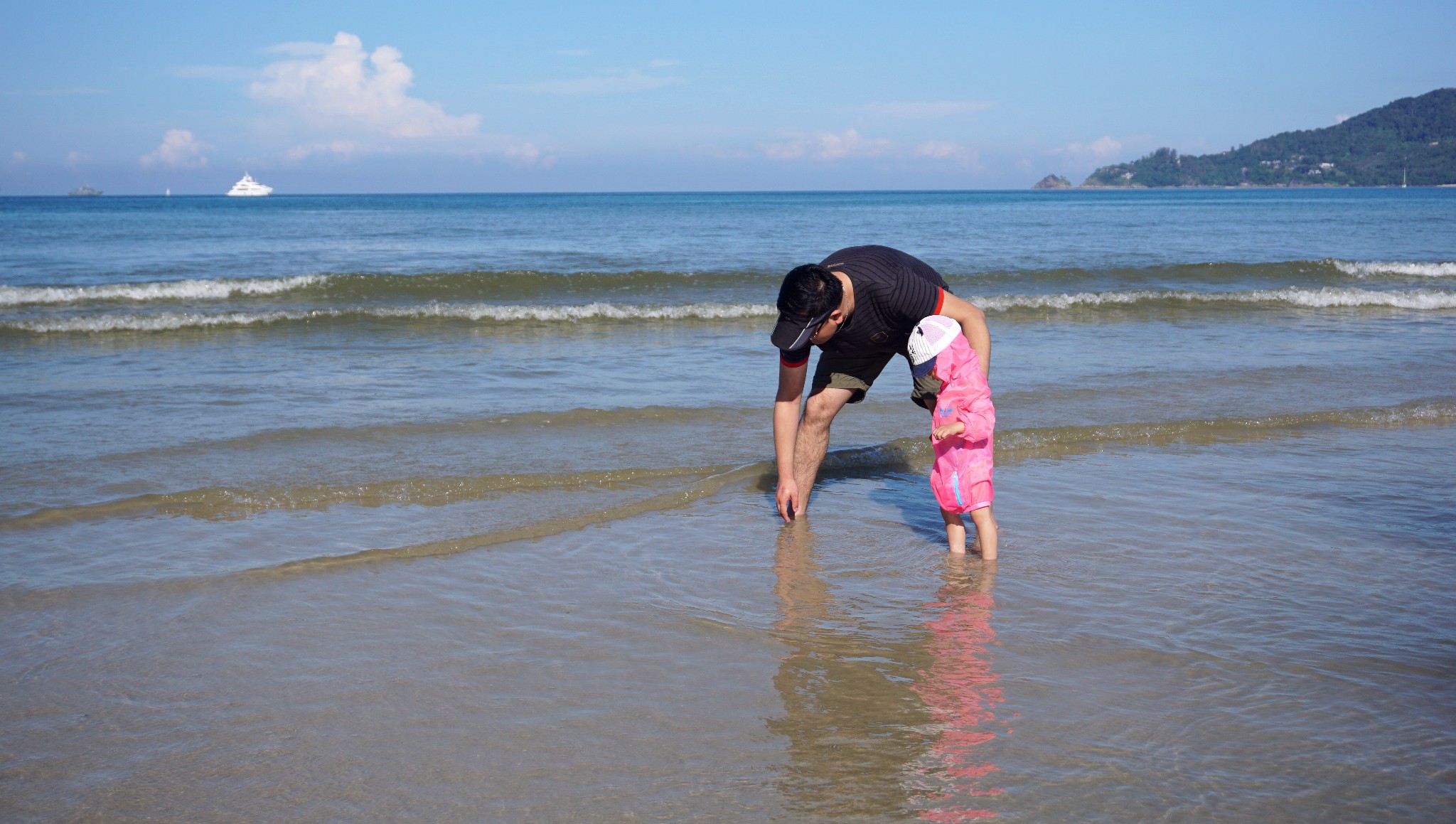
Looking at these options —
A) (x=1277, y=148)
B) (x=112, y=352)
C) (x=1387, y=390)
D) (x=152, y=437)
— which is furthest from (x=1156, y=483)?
(x=1277, y=148)

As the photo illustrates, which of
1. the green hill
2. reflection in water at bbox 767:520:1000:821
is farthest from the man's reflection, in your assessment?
the green hill

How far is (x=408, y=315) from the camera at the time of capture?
14.0 m

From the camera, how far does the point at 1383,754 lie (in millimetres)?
2799

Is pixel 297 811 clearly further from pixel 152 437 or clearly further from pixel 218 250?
pixel 218 250

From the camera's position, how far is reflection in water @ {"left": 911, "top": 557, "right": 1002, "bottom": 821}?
2.60 meters

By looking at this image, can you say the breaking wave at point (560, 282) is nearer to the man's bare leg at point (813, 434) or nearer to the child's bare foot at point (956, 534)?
the man's bare leg at point (813, 434)

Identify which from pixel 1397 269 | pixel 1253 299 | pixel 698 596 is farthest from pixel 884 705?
pixel 1397 269

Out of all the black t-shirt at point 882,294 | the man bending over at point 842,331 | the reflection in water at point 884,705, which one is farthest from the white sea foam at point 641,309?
the reflection in water at point 884,705

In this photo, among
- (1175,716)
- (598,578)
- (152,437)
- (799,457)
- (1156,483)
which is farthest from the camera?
(152,437)

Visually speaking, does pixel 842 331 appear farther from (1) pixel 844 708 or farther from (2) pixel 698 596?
(1) pixel 844 708

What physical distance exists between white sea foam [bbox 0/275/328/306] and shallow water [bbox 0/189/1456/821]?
20.4 feet

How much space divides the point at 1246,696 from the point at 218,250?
28.7 m

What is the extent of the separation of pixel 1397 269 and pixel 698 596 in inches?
864

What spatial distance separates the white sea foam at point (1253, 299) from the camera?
51.3 ft
